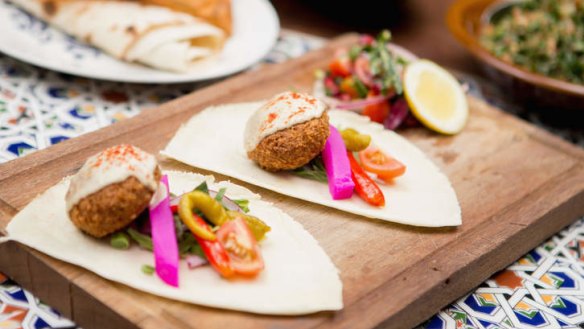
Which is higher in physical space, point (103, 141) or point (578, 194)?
point (103, 141)

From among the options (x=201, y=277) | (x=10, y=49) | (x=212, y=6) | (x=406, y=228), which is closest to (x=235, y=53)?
(x=212, y=6)

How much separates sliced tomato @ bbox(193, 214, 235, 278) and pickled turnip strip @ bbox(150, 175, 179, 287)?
5.5 inches

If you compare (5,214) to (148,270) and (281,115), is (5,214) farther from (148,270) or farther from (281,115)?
(281,115)

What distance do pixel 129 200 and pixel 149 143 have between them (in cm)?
115

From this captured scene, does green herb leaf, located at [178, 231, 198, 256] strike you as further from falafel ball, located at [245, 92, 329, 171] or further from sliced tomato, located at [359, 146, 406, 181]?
sliced tomato, located at [359, 146, 406, 181]

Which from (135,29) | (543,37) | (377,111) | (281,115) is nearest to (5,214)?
(281,115)

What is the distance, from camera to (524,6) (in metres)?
6.76

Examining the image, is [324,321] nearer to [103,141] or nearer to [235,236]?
[235,236]

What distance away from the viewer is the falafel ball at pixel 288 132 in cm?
400


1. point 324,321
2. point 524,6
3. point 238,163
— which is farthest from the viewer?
point 524,6

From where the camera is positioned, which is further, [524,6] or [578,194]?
[524,6]

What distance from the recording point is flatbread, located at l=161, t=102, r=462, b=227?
4039 millimetres

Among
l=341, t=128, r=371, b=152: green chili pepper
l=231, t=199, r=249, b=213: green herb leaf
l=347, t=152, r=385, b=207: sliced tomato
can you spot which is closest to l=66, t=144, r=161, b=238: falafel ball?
l=231, t=199, r=249, b=213: green herb leaf

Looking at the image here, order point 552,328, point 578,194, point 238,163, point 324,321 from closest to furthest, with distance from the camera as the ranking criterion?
1. point 324,321
2. point 552,328
3. point 238,163
4. point 578,194
